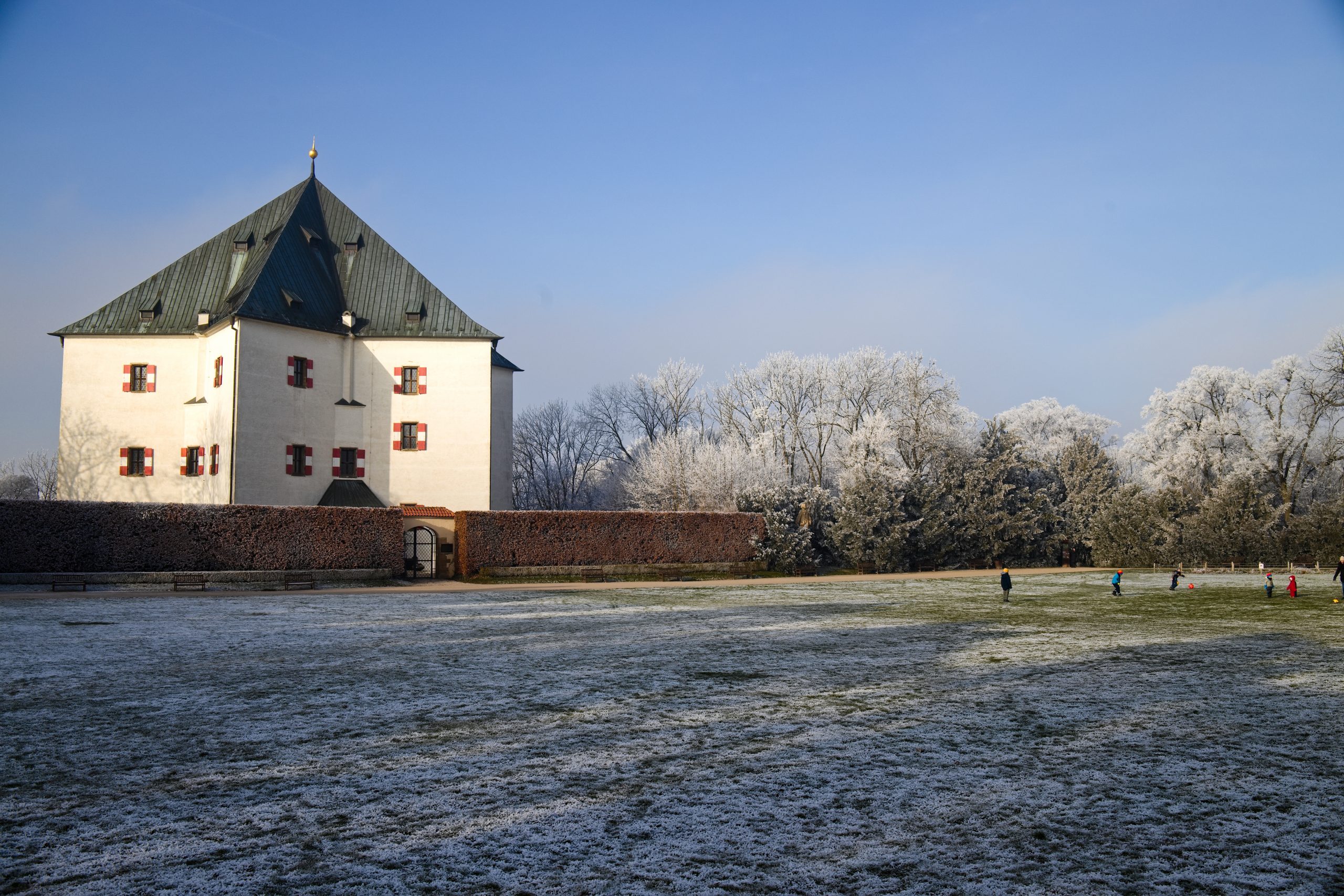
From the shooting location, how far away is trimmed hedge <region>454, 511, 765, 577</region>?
112 ft

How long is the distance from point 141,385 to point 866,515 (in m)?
32.2

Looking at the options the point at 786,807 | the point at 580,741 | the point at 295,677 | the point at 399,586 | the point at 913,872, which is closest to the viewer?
the point at 913,872

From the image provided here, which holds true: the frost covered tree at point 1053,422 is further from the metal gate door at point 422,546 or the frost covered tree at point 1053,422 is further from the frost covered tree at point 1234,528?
the metal gate door at point 422,546

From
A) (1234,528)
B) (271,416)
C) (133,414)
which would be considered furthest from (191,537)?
(1234,528)

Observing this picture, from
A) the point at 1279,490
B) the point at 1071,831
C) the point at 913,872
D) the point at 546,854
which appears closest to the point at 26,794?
the point at 546,854

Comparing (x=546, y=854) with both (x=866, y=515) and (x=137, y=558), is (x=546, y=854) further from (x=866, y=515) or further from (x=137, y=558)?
(x=866, y=515)

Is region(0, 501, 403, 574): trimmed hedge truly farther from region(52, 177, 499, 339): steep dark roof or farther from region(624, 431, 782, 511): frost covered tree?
region(624, 431, 782, 511): frost covered tree

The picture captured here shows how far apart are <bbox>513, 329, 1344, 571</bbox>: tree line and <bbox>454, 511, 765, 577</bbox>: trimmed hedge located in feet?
6.38

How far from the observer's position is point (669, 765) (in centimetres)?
680

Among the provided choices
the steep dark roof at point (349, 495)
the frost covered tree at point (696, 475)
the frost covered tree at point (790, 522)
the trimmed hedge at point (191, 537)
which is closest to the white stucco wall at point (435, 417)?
the steep dark roof at point (349, 495)

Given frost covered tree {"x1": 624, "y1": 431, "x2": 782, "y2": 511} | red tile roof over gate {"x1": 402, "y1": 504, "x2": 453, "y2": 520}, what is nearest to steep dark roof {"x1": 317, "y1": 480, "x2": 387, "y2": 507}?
red tile roof over gate {"x1": 402, "y1": 504, "x2": 453, "y2": 520}

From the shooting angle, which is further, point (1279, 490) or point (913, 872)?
point (1279, 490)

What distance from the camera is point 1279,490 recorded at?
47.9 meters

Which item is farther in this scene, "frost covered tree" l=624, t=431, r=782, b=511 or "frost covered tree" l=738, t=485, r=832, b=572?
"frost covered tree" l=624, t=431, r=782, b=511
